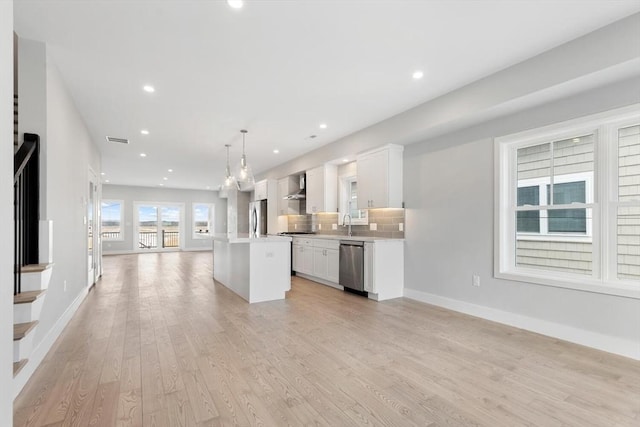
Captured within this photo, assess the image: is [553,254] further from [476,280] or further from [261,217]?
[261,217]

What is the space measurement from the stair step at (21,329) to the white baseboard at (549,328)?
4.32m

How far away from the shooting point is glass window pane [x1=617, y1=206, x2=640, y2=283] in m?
2.85

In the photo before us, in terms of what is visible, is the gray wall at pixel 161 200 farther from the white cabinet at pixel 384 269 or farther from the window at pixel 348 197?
the white cabinet at pixel 384 269

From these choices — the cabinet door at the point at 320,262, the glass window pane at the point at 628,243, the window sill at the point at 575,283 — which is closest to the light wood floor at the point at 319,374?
the window sill at the point at 575,283

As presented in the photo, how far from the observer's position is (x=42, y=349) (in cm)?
271

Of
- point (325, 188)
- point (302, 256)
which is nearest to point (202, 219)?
point (302, 256)

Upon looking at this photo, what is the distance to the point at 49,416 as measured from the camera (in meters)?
1.91

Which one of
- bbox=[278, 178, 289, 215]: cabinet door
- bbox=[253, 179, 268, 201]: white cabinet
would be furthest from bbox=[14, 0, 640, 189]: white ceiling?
bbox=[253, 179, 268, 201]: white cabinet

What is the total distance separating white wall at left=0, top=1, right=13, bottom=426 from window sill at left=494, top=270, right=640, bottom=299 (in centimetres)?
412

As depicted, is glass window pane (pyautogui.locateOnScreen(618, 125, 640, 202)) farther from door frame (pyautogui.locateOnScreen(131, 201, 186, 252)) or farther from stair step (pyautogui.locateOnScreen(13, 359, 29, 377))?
door frame (pyautogui.locateOnScreen(131, 201, 186, 252))

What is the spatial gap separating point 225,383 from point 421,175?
3773mm

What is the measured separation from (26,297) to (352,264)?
3.93 meters

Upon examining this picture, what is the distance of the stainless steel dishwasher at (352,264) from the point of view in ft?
16.3

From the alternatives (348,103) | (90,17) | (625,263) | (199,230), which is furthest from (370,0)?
(199,230)
